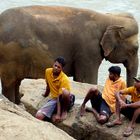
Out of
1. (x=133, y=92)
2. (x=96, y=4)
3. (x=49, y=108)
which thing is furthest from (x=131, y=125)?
(x=96, y=4)

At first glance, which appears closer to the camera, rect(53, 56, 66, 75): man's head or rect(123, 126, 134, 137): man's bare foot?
rect(123, 126, 134, 137): man's bare foot

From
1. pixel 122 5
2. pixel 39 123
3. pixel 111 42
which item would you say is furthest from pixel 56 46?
pixel 122 5

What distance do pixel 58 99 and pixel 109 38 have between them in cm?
242

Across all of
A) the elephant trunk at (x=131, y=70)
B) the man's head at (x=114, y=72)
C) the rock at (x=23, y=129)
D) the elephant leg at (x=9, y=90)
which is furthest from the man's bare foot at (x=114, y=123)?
the elephant trunk at (x=131, y=70)

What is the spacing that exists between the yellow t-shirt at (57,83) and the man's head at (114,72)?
57 centimetres

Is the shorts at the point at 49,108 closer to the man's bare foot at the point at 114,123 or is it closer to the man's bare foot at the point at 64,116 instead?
the man's bare foot at the point at 64,116

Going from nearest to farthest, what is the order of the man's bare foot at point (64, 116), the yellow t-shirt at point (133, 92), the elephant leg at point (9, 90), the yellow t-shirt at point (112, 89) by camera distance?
the yellow t-shirt at point (133, 92) → the yellow t-shirt at point (112, 89) → the man's bare foot at point (64, 116) → the elephant leg at point (9, 90)

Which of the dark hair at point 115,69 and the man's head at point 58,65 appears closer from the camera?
the dark hair at point 115,69

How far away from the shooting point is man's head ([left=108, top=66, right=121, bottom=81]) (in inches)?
269

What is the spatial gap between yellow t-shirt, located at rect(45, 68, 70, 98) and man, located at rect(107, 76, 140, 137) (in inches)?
29.6

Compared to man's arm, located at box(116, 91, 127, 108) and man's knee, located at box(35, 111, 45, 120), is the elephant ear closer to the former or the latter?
man's knee, located at box(35, 111, 45, 120)

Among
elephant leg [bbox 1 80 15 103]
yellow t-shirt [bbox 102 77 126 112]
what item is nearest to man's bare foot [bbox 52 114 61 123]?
yellow t-shirt [bbox 102 77 126 112]

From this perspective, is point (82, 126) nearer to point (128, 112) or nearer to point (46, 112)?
point (46, 112)

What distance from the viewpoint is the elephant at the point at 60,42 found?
338 inches
